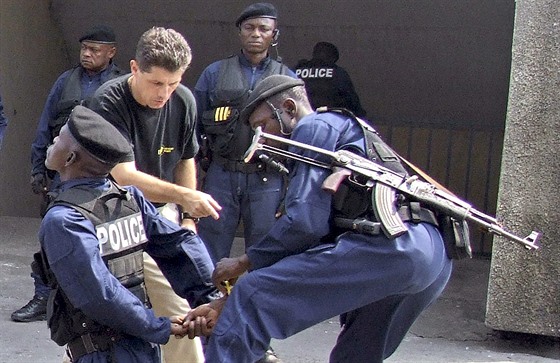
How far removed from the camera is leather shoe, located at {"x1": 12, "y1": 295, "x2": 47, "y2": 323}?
5.55 meters

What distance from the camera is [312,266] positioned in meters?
3.33

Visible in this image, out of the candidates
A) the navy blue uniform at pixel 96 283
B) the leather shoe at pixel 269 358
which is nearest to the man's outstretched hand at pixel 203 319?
the navy blue uniform at pixel 96 283

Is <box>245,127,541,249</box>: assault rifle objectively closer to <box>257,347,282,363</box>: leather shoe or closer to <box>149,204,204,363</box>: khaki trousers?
<box>149,204,204,363</box>: khaki trousers

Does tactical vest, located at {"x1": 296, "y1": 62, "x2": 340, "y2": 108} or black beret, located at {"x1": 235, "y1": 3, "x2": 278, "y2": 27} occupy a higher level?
black beret, located at {"x1": 235, "y1": 3, "x2": 278, "y2": 27}

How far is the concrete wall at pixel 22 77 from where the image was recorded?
8.76m

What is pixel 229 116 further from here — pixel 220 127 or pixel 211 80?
pixel 211 80

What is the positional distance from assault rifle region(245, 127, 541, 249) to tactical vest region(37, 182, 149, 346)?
52 cm

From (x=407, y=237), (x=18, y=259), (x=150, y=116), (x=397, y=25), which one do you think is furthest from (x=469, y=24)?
(x=407, y=237)

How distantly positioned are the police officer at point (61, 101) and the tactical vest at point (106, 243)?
229 centimetres

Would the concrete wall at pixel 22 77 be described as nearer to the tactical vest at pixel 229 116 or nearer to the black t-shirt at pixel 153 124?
the tactical vest at pixel 229 116

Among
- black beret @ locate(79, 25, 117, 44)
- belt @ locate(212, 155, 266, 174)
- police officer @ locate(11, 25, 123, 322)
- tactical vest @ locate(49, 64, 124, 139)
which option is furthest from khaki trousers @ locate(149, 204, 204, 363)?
black beret @ locate(79, 25, 117, 44)

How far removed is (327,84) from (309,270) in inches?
136

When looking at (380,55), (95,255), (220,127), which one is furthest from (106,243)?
(380,55)

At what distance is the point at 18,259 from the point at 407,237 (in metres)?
4.33
